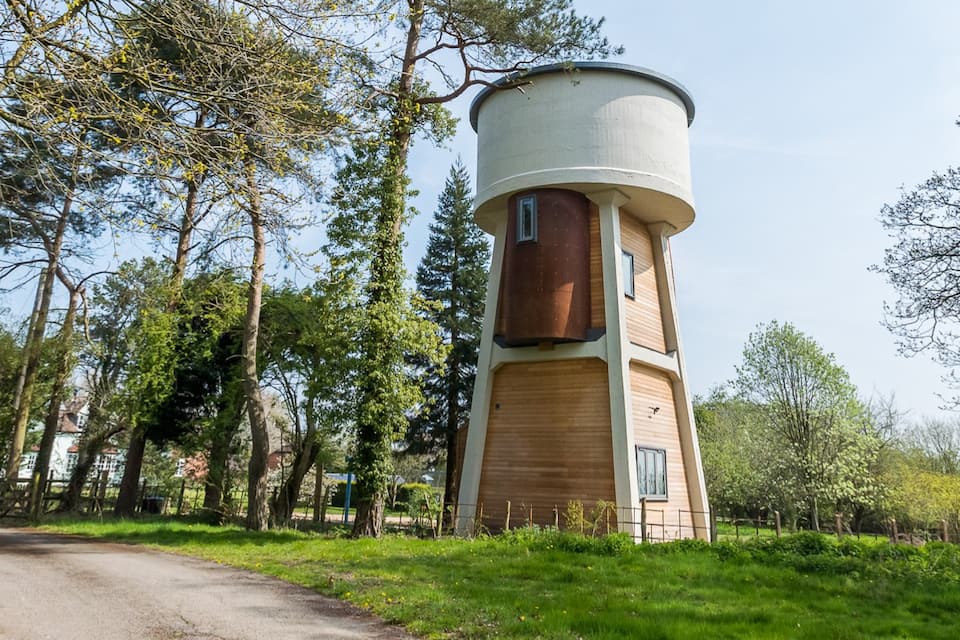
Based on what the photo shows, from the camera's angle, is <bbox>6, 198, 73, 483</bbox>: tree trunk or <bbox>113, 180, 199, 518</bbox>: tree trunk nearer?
<bbox>113, 180, 199, 518</bbox>: tree trunk

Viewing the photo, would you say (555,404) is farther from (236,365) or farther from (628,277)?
(236,365)

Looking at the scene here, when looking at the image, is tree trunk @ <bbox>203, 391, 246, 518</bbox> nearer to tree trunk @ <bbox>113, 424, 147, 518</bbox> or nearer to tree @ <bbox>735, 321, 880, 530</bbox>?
tree trunk @ <bbox>113, 424, 147, 518</bbox>

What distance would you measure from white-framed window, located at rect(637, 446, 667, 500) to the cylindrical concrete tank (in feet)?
20.1

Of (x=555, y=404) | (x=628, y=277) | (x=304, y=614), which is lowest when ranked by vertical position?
(x=304, y=614)

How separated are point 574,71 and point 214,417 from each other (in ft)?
46.5

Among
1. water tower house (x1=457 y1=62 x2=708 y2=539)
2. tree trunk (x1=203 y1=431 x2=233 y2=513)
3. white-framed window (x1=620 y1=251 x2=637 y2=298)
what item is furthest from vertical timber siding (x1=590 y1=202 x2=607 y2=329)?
tree trunk (x1=203 y1=431 x2=233 y2=513)

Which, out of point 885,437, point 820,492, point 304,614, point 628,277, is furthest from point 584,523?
point 885,437

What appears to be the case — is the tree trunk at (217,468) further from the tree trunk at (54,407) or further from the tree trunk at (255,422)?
the tree trunk at (54,407)

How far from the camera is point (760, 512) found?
3312 cm

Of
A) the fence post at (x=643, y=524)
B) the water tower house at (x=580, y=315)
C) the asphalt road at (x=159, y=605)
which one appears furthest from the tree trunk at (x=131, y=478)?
the fence post at (x=643, y=524)

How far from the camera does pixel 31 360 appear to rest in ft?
64.8

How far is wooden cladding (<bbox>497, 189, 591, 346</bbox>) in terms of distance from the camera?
1462 cm

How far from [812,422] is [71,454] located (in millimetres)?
45022

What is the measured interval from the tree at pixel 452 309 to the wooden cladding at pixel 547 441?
939cm
